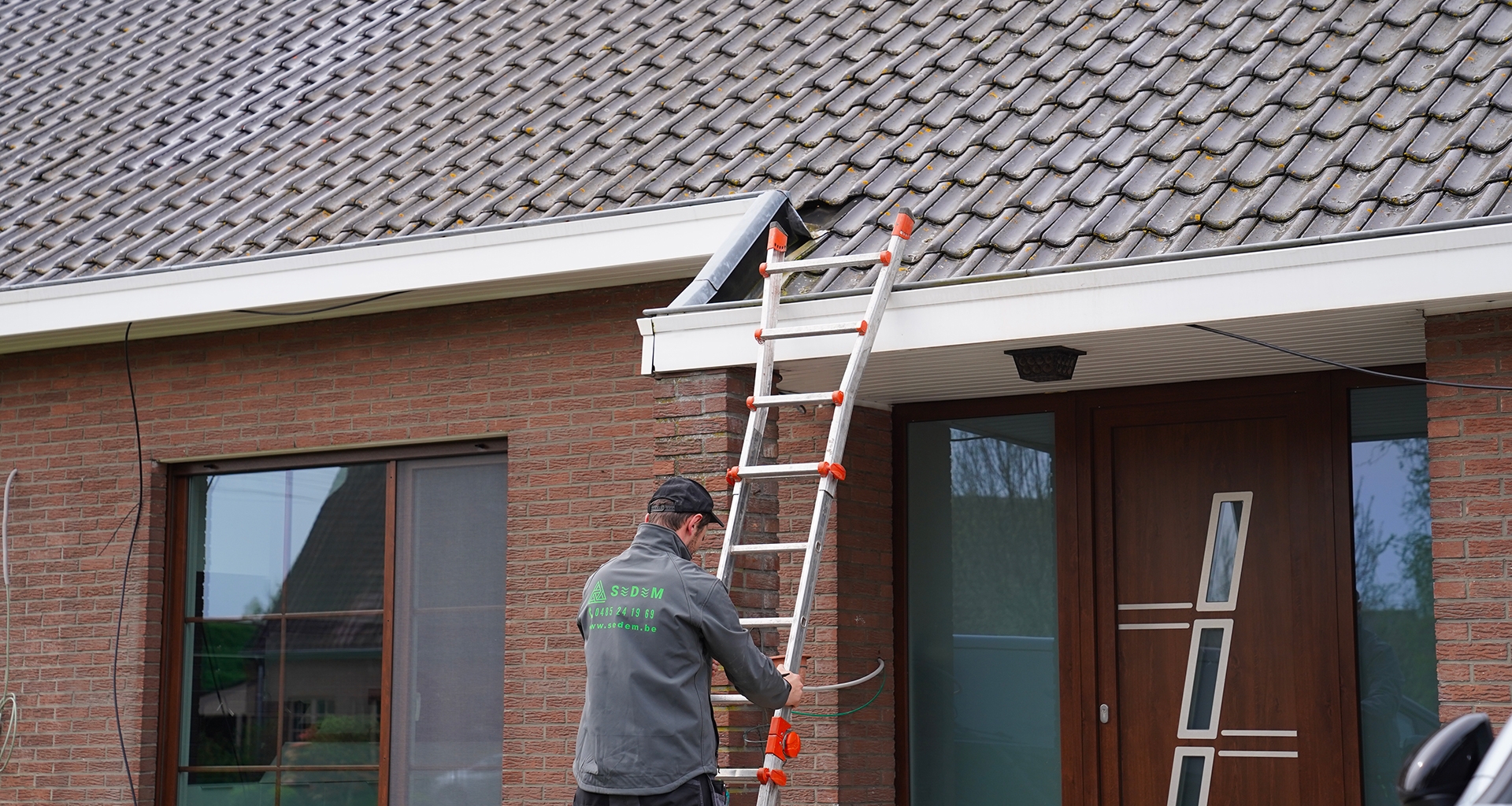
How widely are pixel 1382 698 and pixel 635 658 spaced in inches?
131

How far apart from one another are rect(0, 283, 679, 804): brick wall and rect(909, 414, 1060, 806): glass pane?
1409mm

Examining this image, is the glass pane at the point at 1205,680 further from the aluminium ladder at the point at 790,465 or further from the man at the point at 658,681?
the man at the point at 658,681

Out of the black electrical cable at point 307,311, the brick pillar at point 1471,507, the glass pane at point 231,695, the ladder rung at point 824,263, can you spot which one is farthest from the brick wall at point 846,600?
the glass pane at point 231,695

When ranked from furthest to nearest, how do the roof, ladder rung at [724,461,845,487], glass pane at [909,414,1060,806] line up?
1. glass pane at [909,414,1060,806]
2. the roof
3. ladder rung at [724,461,845,487]

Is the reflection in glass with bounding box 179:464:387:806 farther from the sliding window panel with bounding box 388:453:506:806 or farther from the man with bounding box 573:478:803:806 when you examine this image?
the man with bounding box 573:478:803:806

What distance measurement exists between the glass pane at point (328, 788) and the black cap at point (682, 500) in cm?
350

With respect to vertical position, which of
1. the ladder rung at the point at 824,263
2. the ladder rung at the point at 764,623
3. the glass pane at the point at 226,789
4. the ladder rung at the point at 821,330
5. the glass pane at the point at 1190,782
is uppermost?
the ladder rung at the point at 824,263

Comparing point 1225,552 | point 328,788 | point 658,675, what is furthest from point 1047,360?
point 328,788

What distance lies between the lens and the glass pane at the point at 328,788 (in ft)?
26.7

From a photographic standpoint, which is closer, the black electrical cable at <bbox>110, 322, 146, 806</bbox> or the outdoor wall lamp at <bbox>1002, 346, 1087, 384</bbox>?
the outdoor wall lamp at <bbox>1002, 346, 1087, 384</bbox>

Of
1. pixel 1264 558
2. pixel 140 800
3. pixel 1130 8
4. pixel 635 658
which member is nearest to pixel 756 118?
A: pixel 1130 8

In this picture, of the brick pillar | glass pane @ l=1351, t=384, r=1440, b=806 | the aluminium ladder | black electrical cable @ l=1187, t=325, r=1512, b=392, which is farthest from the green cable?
the brick pillar

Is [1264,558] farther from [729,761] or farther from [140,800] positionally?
[140,800]

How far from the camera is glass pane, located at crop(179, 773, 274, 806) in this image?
8422mm
